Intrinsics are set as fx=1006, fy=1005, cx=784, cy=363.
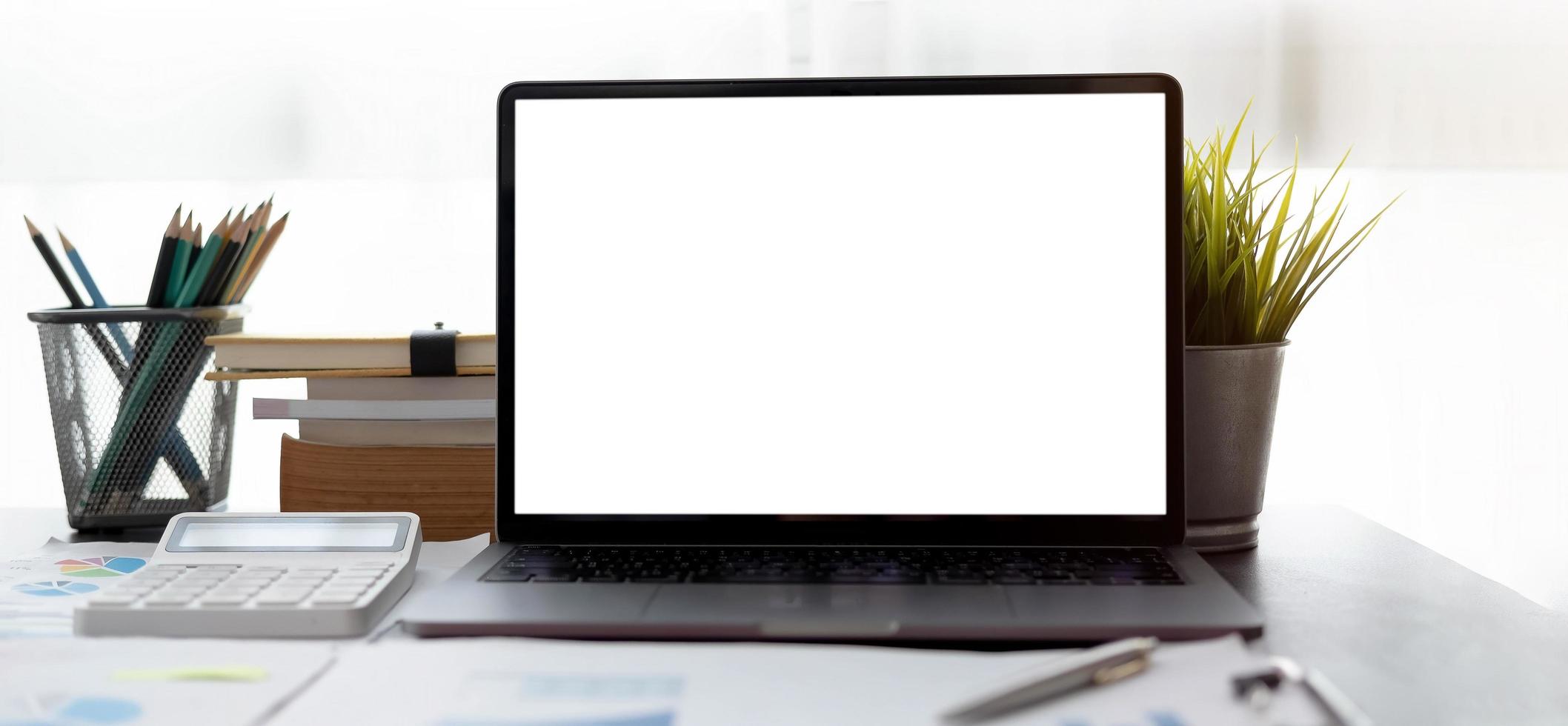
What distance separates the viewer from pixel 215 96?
1.31 metres

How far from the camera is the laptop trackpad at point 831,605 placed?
0.46 m

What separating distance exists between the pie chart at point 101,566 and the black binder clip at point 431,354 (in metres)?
0.20

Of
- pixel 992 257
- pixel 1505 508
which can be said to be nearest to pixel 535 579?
pixel 992 257

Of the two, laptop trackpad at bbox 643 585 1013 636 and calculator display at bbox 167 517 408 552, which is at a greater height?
calculator display at bbox 167 517 408 552

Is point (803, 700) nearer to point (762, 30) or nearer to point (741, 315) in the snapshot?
point (741, 315)

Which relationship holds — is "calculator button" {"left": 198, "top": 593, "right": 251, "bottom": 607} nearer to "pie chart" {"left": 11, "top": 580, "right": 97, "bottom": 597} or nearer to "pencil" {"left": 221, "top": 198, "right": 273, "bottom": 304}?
"pie chart" {"left": 11, "top": 580, "right": 97, "bottom": 597}

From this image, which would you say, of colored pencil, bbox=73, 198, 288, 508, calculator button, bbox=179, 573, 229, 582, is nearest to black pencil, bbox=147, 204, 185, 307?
colored pencil, bbox=73, 198, 288, 508

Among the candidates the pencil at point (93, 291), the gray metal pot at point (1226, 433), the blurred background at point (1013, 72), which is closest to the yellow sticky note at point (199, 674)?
the pencil at point (93, 291)

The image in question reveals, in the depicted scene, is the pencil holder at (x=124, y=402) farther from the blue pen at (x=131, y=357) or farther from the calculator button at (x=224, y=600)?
the calculator button at (x=224, y=600)

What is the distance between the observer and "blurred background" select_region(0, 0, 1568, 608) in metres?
1.26

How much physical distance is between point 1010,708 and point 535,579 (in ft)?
0.84

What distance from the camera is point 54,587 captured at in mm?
569

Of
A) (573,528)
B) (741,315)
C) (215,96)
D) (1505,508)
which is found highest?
(215,96)

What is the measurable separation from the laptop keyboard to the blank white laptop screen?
0.09 ft
